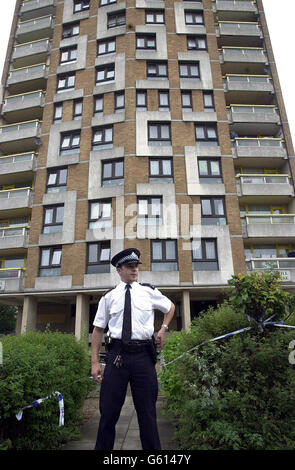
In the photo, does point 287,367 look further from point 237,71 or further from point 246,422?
point 237,71

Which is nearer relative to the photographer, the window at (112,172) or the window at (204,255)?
the window at (204,255)

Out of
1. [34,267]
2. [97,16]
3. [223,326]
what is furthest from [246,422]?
[97,16]

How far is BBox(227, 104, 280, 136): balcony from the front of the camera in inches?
742

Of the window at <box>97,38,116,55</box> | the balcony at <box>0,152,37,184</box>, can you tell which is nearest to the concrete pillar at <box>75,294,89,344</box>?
the balcony at <box>0,152,37,184</box>

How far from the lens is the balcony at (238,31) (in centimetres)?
2102

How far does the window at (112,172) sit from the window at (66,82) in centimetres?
705

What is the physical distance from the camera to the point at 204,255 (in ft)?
50.8

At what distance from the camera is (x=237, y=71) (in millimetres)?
21203

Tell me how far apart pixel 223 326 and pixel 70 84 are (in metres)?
20.9

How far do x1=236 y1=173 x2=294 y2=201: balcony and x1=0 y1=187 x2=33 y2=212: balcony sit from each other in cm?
1302

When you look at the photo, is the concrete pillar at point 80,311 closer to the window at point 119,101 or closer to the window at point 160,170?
the window at point 160,170

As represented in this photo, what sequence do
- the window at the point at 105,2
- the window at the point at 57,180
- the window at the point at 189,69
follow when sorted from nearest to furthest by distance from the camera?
the window at the point at 57,180, the window at the point at 189,69, the window at the point at 105,2

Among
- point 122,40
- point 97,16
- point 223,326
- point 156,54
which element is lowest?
point 223,326

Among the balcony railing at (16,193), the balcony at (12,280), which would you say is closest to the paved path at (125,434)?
the balcony at (12,280)
